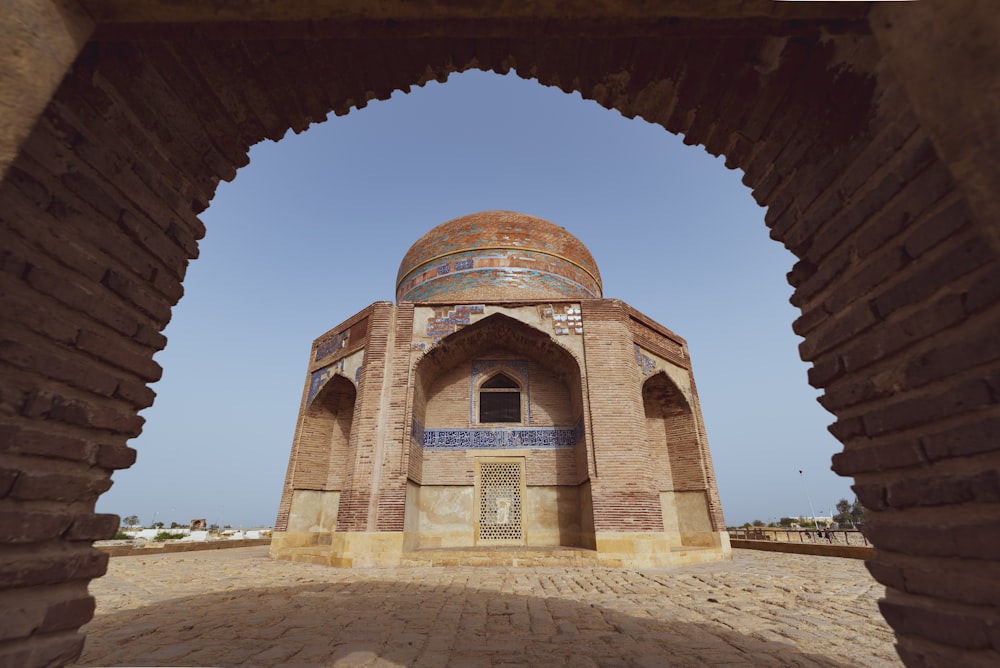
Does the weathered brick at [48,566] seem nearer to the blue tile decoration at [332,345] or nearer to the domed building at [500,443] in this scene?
the domed building at [500,443]

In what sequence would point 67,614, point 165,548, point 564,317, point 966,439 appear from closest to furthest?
point 966,439 < point 67,614 < point 564,317 < point 165,548

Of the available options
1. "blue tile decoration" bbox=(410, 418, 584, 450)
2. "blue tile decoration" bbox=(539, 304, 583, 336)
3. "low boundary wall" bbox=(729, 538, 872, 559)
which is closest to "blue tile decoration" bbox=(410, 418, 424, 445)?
"blue tile decoration" bbox=(410, 418, 584, 450)

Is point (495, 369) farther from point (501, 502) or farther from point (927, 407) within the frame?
point (927, 407)

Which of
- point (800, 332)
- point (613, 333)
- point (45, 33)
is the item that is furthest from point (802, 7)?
point (613, 333)

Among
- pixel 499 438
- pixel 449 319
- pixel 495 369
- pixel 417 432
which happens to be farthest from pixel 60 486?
pixel 495 369

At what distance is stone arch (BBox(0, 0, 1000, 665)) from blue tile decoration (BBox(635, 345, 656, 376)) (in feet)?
27.8

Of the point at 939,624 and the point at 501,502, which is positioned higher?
the point at 501,502

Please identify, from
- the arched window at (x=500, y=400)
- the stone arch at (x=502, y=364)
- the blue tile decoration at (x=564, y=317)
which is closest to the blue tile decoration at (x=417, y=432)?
the stone arch at (x=502, y=364)

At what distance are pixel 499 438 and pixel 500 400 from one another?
97cm

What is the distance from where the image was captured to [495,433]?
10.9m

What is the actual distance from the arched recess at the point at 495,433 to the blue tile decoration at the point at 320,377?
7.51ft

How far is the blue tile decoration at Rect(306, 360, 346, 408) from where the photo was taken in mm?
11242

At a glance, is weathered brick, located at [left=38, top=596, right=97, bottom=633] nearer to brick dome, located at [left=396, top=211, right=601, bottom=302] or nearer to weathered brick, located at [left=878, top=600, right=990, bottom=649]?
weathered brick, located at [left=878, top=600, right=990, bottom=649]

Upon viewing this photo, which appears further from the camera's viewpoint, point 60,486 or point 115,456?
point 115,456
